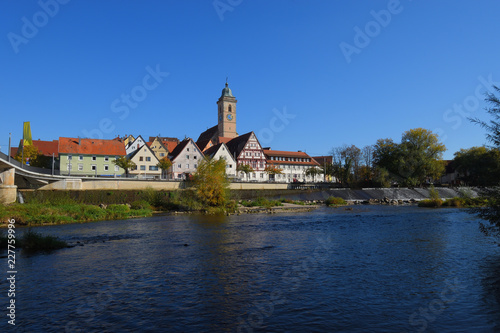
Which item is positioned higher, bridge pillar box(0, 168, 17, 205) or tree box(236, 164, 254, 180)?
tree box(236, 164, 254, 180)

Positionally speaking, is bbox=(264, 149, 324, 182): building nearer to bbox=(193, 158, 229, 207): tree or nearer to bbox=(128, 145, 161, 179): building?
bbox=(128, 145, 161, 179): building

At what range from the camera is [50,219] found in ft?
117

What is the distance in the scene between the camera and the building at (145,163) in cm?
8450

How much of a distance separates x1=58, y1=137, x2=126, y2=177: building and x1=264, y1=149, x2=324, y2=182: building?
1943 inches

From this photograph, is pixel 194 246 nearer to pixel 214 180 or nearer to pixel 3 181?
pixel 214 180

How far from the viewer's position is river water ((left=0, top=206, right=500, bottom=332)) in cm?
1023

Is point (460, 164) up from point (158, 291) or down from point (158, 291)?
up

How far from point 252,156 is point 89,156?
45.5 m

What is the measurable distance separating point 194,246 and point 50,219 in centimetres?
2137

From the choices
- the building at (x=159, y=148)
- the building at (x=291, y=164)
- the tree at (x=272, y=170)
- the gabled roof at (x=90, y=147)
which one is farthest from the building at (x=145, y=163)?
the building at (x=291, y=164)

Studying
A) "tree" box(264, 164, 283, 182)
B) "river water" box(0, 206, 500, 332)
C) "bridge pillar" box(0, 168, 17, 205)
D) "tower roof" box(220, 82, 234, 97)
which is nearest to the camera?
"river water" box(0, 206, 500, 332)

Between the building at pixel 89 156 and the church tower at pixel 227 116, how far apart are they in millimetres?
52945

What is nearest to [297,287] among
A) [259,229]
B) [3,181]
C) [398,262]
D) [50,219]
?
[398,262]

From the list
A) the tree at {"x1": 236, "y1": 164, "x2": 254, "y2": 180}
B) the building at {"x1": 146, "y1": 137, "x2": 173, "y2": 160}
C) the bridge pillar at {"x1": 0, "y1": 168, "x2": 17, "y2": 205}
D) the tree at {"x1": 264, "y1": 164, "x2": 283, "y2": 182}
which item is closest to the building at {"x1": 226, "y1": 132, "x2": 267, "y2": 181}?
the tree at {"x1": 264, "y1": 164, "x2": 283, "y2": 182}
